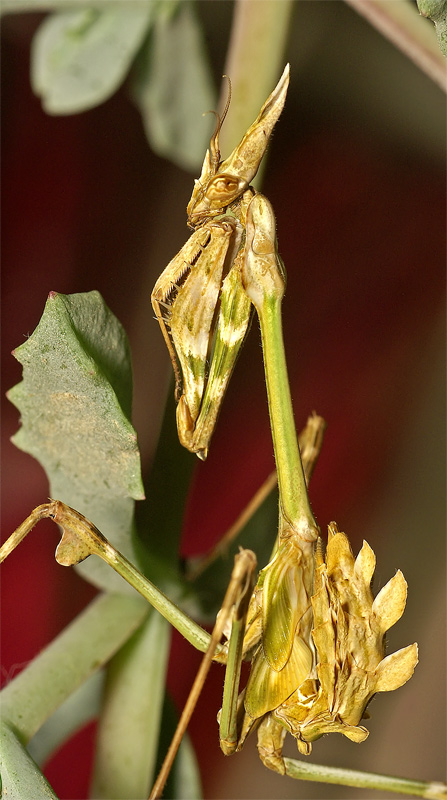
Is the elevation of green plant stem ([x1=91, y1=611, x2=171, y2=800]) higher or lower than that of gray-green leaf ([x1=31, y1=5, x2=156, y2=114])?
lower

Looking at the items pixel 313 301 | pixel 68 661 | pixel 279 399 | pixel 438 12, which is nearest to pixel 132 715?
pixel 68 661

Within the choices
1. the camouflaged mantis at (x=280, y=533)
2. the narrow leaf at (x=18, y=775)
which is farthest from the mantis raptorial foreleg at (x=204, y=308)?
the narrow leaf at (x=18, y=775)

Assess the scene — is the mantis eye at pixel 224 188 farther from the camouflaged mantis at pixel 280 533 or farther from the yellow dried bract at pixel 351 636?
the yellow dried bract at pixel 351 636

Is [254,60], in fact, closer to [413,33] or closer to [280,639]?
[413,33]

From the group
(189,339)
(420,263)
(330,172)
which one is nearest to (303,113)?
(330,172)

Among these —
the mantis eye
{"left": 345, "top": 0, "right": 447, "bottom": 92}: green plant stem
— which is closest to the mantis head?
the mantis eye

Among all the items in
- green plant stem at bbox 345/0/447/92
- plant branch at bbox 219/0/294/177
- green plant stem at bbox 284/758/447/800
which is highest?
green plant stem at bbox 345/0/447/92

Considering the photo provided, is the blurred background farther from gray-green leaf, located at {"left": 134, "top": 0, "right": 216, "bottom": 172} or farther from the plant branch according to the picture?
the plant branch
